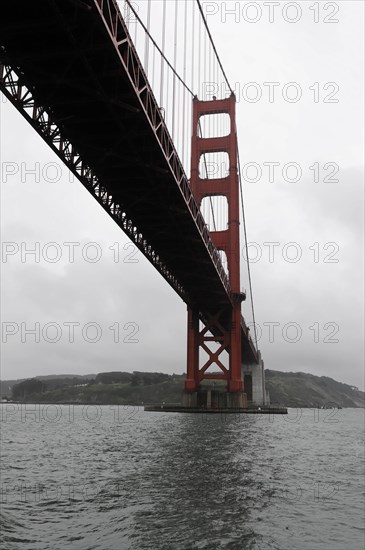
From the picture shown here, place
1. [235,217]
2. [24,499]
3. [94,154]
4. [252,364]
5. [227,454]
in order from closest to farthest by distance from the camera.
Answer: [24,499], [227,454], [94,154], [235,217], [252,364]

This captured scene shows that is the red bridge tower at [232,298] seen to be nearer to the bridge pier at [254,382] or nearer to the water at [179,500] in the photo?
the bridge pier at [254,382]

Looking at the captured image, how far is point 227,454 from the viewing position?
1606 centimetres

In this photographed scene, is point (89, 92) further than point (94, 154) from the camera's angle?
No

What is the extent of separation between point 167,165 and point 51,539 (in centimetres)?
Result: 1344

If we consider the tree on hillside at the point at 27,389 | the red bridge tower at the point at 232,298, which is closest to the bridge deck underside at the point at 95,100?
the red bridge tower at the point at 232,298

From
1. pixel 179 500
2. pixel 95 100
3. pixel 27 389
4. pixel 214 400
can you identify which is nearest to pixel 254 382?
pixel 214 400

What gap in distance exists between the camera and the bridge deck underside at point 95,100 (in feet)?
35.9

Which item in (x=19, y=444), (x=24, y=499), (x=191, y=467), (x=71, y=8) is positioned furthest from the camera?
(x=19, y=444)

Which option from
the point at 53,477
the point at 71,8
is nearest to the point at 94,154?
the point at 71,8

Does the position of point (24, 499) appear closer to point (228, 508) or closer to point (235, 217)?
point (228, 508)

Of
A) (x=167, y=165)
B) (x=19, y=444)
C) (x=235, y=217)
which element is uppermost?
(x=235, y=217)

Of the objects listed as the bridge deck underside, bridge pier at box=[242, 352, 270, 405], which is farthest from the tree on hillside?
the bridge deck underside

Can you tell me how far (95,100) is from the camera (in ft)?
46.6

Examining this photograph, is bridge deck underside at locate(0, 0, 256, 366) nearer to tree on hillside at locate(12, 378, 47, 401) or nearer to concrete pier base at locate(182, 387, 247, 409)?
concrete pier base at locate(182, 387, 247, 409)
